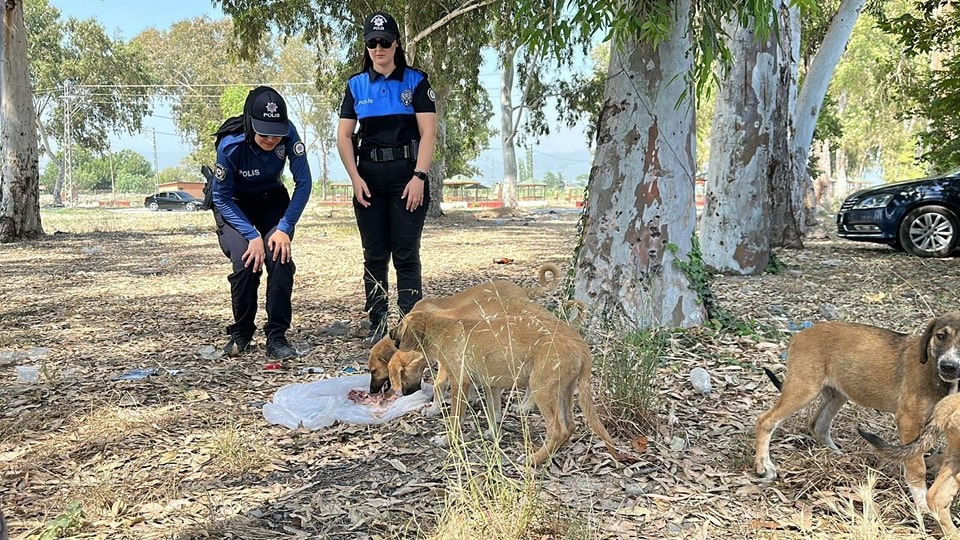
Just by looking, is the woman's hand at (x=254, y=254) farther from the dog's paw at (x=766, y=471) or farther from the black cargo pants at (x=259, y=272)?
the dog's paw at (x=766, y=471)

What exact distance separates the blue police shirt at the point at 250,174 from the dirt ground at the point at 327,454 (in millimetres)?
1075

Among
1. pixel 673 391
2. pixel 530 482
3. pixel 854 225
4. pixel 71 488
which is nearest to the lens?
pixel 530 482

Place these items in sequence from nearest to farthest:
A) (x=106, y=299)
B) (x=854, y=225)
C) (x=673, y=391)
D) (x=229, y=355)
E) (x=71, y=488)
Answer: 1. (x=71, y=488)
2. (x=673, y=391)
3. (x=229, y=355)
4. (x=106, y=299)
5. (x=854, y=225)

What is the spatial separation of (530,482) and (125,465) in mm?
2095

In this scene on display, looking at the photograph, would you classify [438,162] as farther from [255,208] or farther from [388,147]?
[388,147]

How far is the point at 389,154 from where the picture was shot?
5191 millimetres

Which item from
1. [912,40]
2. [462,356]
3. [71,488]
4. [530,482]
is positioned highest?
[912,40]

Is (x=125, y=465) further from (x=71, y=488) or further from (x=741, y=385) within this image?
(x=741, y=385)

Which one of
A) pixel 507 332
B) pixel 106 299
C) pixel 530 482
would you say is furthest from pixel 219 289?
pixel 530 482

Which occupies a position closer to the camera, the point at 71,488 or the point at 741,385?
the point at 71,488

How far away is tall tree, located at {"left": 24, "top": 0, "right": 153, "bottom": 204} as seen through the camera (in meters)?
42.8

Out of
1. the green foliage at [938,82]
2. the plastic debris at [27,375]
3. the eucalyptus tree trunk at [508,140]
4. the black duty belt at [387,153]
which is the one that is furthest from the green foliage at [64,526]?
the eucalyptus tree trunk at [508,140]

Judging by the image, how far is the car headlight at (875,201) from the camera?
11.4m

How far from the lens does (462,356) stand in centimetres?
361
